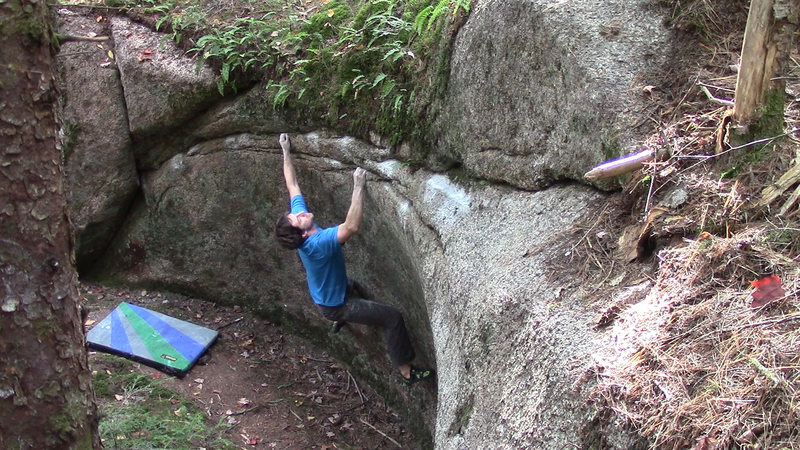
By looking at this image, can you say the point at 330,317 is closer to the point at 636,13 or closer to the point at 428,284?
the point at 428,284

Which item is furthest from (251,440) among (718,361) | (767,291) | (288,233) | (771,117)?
(771,117)

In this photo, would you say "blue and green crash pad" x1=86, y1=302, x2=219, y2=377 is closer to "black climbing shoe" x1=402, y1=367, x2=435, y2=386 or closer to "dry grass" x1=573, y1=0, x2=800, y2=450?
"black climbing shoe" x1=402, y1=367, x2=435, y2=386

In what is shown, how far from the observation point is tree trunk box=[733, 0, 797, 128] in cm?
330

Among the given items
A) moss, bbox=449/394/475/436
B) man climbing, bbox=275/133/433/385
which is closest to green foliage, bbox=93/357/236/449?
man climbing, bbox=275/133/433/385

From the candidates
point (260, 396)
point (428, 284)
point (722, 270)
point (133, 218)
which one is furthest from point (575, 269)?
point (133, 218)

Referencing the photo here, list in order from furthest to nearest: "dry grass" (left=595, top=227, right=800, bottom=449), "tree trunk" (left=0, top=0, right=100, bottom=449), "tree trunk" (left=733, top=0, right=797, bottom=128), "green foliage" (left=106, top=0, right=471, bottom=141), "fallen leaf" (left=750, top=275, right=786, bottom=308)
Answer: "green foliage" (left=106, top=0, right=471, bottom=141), "tree trunk" (left=0, top=0, right=100, bottom=449), "tree trunk" (left=733, top=0, right=797, bottom=128), "fallen leaf" (left=750, top=275, right=786, bottom=308), "dry grass" (left=595, top=227, right=800, bottom=449)

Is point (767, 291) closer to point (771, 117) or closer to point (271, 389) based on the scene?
point (771, 117)

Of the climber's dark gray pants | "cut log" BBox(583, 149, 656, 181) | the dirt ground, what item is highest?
"cut log" BBox(583, 149, 656, 181)

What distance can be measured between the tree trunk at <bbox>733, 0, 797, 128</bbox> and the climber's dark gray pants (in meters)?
4.74

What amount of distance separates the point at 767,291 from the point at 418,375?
5.11 metres

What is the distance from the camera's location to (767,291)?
299 centimetres

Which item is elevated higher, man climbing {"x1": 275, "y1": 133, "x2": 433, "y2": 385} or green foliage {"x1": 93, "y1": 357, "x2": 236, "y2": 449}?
man climbing {"x1": 275, "y1": 133, "x2": 433, "y2": 385}

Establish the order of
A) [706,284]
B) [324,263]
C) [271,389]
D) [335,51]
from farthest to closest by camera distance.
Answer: [271,389], [335,51], [324,263], [706,284]

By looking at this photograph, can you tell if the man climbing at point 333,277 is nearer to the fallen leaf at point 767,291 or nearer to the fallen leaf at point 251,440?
the fallen leaf at point 251,440
